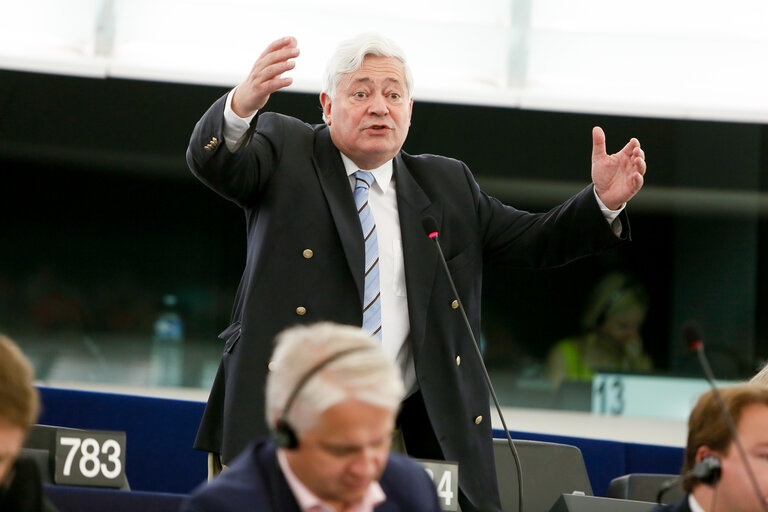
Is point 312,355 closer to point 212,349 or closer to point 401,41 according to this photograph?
point 401,41

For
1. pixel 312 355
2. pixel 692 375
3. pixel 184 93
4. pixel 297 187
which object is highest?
pixel 184 93

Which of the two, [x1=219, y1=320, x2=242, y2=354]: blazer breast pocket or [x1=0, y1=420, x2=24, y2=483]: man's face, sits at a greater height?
[x1=219, y1=320, x2=242, y2=354]: blazer breast pocket

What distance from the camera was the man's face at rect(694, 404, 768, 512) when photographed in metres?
2.01

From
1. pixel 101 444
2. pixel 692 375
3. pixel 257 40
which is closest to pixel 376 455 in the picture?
pixel 101 444

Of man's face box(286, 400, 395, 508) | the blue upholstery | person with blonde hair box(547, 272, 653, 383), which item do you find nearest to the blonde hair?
man's face box(286, 400, 395, 508)

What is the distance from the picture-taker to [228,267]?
6.27m

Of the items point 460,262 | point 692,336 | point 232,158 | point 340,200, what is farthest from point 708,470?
A: point 232,158

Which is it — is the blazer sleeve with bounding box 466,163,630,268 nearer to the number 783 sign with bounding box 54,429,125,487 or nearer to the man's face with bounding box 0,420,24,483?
the number 783 sign with bounding box 54,429,125,487

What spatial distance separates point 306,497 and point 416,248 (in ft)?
3.48

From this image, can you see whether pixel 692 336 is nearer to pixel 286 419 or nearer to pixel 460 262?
pixel 286 419

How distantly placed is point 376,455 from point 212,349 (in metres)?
4.64

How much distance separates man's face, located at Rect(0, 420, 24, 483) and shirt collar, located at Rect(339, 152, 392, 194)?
1.21 metres

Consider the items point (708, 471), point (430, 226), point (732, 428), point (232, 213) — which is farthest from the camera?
point (232, 213)

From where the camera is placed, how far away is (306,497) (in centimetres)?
160
